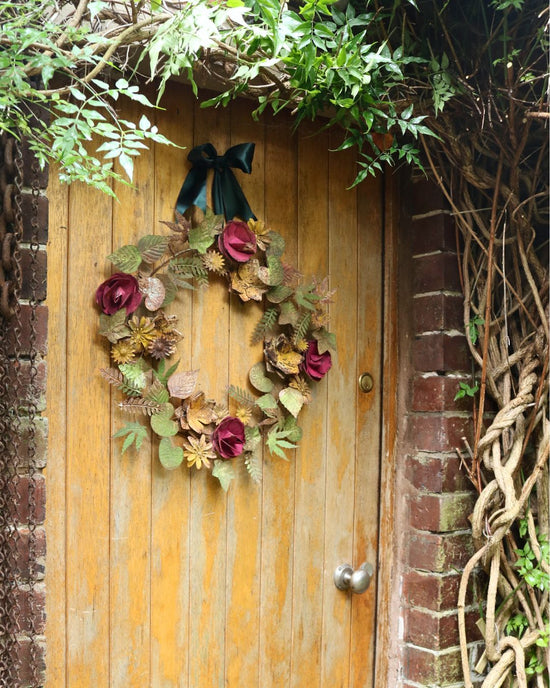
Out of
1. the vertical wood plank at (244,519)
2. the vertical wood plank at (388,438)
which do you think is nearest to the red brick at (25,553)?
the vertical wood plank at (244,519)

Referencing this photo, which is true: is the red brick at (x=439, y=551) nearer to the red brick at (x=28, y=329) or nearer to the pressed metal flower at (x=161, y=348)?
the pressed metal flower at (x=161, y=348)

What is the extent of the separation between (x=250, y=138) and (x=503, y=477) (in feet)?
3.26

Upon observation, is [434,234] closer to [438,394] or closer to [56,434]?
[438,394]

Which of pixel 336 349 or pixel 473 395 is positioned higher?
pixel 336 349

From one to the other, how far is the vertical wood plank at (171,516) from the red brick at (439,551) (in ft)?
1.96

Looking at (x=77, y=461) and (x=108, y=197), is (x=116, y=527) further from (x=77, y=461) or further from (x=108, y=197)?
(x=108, y=197)

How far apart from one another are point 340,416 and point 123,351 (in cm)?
61

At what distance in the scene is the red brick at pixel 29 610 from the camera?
1.25 metres

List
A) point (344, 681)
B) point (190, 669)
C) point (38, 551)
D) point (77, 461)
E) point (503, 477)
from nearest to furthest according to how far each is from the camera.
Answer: point (38, 551), point (77, 461), point (190, 669), point (503, 477), point (344, 681)

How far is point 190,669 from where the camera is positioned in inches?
60.9

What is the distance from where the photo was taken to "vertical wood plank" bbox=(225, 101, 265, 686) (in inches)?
63.0

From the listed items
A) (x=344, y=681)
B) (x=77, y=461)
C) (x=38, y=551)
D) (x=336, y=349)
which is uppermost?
(x=336, y=349)

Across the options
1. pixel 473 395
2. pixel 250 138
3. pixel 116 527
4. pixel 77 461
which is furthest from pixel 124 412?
pixel 473 395

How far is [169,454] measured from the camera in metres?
1.46
